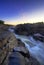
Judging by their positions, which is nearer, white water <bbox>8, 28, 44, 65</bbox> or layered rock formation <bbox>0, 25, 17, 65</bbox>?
layered rock formation <bbox>0, 25, 17, 65</bbox>

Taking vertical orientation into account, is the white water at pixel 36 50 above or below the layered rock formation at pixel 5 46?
below

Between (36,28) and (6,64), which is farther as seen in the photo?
(36,28)

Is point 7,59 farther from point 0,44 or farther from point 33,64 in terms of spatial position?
point 33,64

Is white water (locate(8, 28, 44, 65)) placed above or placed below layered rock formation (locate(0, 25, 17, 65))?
below

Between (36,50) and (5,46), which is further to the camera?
(36,50)

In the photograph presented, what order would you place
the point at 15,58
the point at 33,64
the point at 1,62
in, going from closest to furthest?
the point at 1,62 < the point at 15,58 < the point at 33,64

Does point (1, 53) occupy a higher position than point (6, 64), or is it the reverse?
point (1, 53)

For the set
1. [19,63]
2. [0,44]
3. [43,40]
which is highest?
[0,44]

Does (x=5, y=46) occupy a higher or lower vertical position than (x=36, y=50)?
higher

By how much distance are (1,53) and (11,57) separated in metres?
1.04

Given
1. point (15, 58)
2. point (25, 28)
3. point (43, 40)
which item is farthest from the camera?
point (25, 28)

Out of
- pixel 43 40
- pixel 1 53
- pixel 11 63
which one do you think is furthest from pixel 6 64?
pixel 43 40

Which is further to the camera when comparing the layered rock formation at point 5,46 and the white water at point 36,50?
the white water at point 36,50

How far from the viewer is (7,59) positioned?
216 inches
